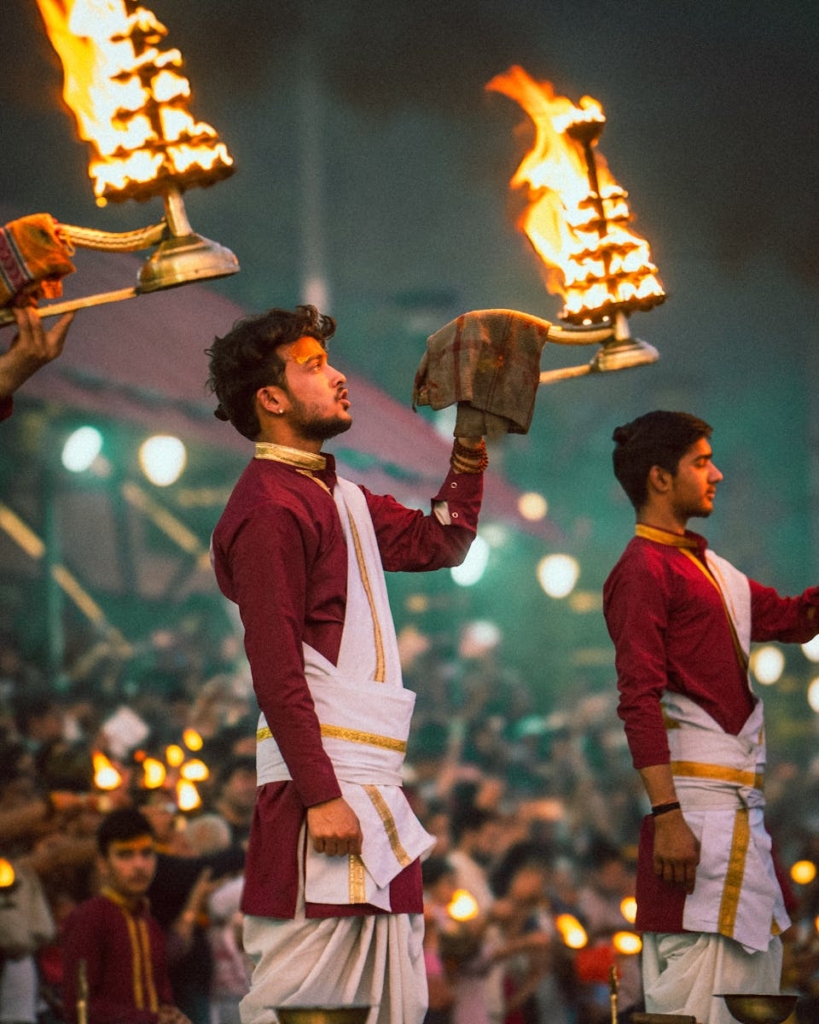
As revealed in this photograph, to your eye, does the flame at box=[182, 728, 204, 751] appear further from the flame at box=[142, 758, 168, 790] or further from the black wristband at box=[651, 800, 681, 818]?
the black wristband at box=[651, 800, 681, 818]

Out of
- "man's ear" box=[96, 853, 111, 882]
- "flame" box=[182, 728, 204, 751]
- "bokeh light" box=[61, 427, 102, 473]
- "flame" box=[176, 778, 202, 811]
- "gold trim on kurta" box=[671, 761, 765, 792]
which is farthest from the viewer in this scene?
"bokeh light" box=[61, 427, 102, 473]

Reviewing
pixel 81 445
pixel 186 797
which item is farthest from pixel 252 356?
pixel 81 445

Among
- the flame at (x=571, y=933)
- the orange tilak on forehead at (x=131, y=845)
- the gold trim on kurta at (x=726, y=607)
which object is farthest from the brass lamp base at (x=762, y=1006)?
the flame at (x=571, y=933)

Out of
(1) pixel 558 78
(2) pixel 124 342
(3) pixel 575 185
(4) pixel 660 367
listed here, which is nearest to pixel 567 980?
(2) pixel 124 342

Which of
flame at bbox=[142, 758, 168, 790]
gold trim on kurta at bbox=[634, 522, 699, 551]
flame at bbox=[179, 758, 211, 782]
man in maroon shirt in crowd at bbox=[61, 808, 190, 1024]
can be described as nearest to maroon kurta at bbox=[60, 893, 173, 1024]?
man in maroon shirt in crowd at bbox=[61, 808, 190, 1024]

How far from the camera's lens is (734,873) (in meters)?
3.79

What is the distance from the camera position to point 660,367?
58.4ft

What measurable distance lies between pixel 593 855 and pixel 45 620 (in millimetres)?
3448

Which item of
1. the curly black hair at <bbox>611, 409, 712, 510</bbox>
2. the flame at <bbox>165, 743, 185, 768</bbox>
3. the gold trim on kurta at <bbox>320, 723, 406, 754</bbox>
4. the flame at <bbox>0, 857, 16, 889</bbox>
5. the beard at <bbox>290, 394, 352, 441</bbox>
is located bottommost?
the flame at <bbox>0, 857, 16, 889</bbox>

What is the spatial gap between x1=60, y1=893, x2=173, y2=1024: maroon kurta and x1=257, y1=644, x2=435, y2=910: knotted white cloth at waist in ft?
6.78

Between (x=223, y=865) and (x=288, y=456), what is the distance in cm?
302

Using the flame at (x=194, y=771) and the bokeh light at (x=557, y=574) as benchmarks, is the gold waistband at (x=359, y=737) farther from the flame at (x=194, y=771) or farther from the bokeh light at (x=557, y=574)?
the bokeh light at (x=557, y=574)

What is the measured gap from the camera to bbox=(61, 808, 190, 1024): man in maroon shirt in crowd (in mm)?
5012

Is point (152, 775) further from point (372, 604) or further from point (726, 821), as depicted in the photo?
point (372, 604)
